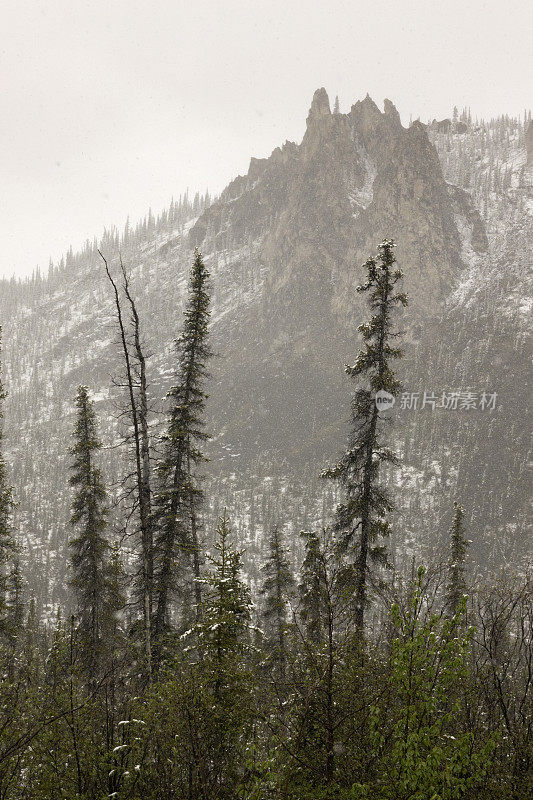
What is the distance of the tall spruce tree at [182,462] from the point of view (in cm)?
1414

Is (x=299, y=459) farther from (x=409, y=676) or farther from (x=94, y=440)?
(x=409, y=676)

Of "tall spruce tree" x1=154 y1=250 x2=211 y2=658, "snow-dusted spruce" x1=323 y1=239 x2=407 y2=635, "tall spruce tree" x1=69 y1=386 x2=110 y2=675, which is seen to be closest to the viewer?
"snow-dusted spruce" x1=323 y1=239 x2=407 y2=635

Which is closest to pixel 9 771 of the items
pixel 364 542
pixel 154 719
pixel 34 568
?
pixel 154 719

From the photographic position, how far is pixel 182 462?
1504 cm

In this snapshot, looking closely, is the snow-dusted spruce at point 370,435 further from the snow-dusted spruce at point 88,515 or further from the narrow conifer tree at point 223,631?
the snow-dusted spruce at point 88,515

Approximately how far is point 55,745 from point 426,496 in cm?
15932

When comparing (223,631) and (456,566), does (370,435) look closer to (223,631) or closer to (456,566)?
(223,631)

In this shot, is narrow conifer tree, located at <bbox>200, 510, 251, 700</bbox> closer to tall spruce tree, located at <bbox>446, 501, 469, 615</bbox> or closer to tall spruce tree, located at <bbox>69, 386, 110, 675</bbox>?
tall spruce tree, located at <bbox>69, 386, 110, 675</bbox>

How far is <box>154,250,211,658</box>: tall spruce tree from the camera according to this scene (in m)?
14.1

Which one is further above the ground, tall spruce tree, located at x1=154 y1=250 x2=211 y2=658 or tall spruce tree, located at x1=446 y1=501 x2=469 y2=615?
tall spruce tree, located at x1=154 y1=250 x2=211 y2=658

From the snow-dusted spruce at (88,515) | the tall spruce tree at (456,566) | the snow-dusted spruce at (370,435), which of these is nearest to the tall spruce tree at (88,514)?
the snow-dusted spruce at (88,515)

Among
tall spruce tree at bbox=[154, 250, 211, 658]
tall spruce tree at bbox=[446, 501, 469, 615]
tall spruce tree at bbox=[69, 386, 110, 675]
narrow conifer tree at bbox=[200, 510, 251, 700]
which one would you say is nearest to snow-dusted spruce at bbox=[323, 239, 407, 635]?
tall spruce tree at bbox=[154, 250, 211, 658]

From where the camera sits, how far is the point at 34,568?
12000 cm

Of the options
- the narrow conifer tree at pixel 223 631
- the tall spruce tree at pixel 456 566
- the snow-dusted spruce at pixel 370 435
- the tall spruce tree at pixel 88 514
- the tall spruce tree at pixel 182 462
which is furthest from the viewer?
the tall spruce tree at pixel 456 566
